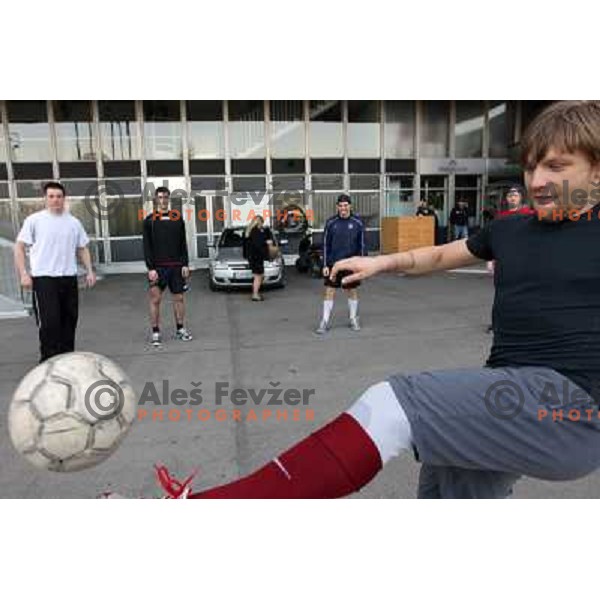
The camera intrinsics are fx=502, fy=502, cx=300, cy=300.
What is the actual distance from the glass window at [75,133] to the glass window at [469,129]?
41.2 feet

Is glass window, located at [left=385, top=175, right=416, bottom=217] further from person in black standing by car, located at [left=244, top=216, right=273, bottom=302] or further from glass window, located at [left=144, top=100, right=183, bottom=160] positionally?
person in black standing by car, located at [left=244, top=216, right=273, bottom=302]

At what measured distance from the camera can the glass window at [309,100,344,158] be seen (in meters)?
17.2

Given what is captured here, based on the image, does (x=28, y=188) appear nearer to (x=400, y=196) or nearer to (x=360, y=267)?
(x=400, y=196)

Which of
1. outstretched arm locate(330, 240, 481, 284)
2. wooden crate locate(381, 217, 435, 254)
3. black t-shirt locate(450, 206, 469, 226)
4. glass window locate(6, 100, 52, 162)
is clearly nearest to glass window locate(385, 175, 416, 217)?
wooden crate locate(381, 217, 435, 254)

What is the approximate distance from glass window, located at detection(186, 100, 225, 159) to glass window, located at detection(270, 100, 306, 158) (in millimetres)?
1741

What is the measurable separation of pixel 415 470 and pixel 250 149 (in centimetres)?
1524

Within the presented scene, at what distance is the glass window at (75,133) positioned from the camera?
1598 centimetres

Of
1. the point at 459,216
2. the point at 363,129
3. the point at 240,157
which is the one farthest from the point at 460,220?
the point at 240,157

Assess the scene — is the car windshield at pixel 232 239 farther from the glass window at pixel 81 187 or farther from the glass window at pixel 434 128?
the glass window at pixel 434 128

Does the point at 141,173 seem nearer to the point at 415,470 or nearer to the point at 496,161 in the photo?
the point at 496,161

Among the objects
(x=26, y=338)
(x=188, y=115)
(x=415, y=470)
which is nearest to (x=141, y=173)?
(x=188, y=115)

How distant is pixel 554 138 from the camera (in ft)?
5.33

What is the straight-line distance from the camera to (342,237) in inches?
286

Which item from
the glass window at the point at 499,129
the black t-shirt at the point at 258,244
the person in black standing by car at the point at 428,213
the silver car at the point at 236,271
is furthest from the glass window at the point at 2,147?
the glass window at the point at 499,129
